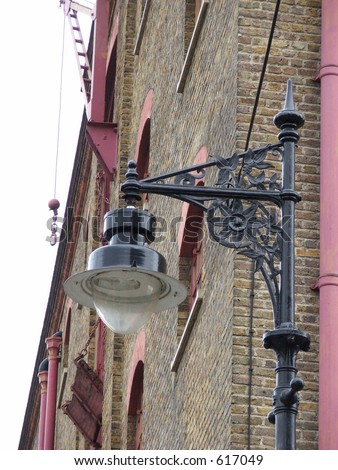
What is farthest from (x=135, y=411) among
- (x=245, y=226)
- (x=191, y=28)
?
(x=245, y=226)

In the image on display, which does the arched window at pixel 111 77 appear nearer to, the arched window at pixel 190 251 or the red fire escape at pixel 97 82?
the red fire escape at pixel 97 82

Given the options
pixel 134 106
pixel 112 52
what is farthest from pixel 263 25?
Result: pixel 112 52

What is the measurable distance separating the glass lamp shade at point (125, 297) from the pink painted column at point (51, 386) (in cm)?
2152

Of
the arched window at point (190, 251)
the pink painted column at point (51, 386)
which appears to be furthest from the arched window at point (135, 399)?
the pink painted column at point (51, 386)

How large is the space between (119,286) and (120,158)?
1267 centimetres

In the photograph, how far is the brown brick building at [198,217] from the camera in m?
13.7

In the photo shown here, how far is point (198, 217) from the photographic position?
659 inches

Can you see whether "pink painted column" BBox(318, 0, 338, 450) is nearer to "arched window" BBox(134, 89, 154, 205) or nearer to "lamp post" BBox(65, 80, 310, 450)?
"lamp post" BBox(65, 80, 310, 450)

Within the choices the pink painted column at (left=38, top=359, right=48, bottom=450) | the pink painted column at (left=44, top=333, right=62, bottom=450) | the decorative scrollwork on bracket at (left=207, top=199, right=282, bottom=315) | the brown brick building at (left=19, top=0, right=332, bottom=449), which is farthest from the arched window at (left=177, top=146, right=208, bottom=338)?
the pink painted column at (left=38, top=359, right=48, bottom=450)

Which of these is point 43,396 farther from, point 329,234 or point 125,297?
point 125,297

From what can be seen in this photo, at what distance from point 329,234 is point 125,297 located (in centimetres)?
328

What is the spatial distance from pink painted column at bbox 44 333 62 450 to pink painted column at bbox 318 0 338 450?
1867 cm

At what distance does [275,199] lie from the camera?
10656 millimetres

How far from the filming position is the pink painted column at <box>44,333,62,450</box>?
32.5 metres
